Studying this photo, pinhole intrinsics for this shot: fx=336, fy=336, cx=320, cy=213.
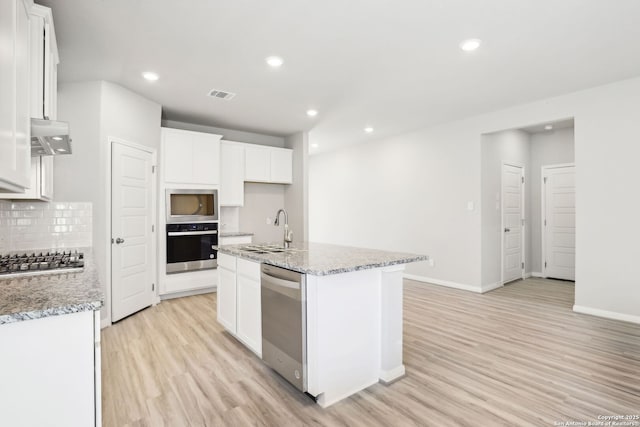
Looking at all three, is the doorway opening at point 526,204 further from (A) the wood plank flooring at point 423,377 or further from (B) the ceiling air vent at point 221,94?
(B) the ceiling air vent at point 221,94

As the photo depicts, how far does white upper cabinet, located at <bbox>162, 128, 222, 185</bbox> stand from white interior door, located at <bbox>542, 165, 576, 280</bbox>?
5685 mm

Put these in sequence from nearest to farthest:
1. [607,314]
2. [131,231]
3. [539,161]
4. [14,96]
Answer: [14,96], [607,314], [131,231], [539,161]

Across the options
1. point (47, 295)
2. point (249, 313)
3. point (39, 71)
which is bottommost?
point (249, 313)

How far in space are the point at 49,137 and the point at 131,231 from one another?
2.45m

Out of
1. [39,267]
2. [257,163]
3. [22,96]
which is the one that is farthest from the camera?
[257,163]

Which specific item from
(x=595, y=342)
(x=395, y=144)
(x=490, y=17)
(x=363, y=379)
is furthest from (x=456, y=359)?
(x=395, y=144)

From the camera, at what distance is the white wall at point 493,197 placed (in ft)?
16.5

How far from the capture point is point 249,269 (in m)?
2.72

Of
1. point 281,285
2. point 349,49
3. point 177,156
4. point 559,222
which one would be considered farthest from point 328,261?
point 559,222

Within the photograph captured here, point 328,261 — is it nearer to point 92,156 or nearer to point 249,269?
point 249,269

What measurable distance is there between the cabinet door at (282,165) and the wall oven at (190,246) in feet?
4.79

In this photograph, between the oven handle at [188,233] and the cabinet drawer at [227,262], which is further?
the oven handle at [188,233]

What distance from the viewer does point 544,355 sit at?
9.21ft

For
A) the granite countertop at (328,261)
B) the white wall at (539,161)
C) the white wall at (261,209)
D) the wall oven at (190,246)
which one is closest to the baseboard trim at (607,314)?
the white wall at (539,161)
